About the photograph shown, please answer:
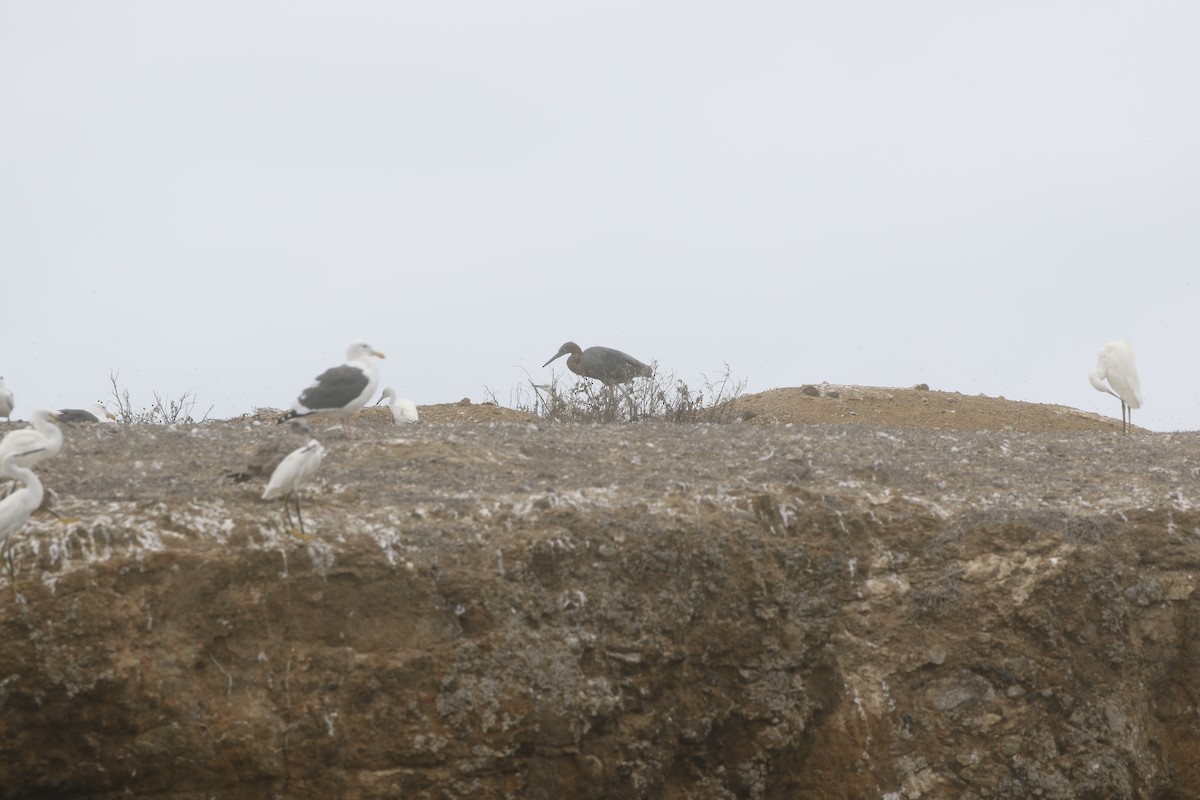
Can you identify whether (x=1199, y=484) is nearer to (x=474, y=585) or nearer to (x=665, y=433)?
(x=665, y=433)

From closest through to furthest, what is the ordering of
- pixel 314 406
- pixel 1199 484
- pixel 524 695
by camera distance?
pixel 524 695 < pixel 1199 484 < pixel 314 406

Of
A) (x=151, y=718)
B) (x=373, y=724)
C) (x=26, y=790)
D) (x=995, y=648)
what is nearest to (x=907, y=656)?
(x=995, y=648)

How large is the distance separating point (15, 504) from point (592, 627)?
3.10 metres

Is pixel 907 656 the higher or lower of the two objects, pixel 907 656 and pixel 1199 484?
the lower

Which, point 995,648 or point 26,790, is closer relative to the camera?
point 26,790

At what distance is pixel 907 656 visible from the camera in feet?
26.1

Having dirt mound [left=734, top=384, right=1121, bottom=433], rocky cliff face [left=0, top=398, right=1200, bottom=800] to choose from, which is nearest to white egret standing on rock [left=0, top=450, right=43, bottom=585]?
rocky cliff face [left=0, top=398, right=1200, bottom=800]

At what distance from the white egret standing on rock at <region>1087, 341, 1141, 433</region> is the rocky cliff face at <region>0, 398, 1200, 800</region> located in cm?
435

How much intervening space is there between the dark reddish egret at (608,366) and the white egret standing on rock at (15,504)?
11985 millimetres

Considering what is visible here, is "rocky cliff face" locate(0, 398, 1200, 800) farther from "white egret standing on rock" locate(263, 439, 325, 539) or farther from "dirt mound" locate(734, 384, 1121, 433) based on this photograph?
"dirt mound" locate(734, 384, 1121, 433)

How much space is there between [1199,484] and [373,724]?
5777 mm

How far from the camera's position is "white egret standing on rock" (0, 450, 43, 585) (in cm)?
645

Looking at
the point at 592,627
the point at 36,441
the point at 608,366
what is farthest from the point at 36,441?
the point at 608,366

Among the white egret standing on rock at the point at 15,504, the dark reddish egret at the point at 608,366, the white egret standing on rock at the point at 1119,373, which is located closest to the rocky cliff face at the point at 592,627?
the white egret standing on rock at the point at 15,504
